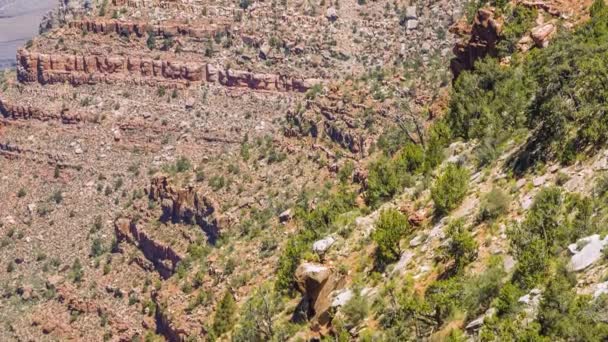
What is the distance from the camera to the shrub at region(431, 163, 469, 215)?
1499 inches

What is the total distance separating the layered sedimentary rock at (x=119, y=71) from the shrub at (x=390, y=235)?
80.4 meters

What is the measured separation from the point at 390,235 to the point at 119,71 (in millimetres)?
93133

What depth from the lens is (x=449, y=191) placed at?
126 ft

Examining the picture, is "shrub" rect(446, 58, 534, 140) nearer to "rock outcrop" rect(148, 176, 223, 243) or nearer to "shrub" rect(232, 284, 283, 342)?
"shrub" rect(232, 284, 283, 342)

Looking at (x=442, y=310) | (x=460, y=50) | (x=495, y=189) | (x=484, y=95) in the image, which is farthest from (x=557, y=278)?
(x=460, y=50)

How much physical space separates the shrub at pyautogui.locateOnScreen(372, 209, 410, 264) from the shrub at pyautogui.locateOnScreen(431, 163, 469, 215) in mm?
1608

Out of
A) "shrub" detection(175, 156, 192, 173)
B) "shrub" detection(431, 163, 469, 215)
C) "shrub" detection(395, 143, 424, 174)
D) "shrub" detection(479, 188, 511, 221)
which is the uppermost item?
"shrub" detection(479, 188, 511, 221)

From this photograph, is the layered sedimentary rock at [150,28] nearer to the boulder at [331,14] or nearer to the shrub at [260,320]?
the boulder at [331,14]

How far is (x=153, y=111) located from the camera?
395 feet

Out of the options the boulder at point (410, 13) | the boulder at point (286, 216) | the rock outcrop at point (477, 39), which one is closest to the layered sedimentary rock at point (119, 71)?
the boulder at point (410, 13)

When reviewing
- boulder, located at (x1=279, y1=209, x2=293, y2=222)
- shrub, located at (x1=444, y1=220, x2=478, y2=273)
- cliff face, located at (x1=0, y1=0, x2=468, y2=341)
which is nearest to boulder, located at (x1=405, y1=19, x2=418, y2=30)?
cliff face, located at (x1=0, y1=0, x2=468, y2=341)

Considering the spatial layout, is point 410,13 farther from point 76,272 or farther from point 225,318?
point 225,318

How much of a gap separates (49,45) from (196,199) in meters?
51.3

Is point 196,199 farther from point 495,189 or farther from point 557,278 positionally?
point 557,278
